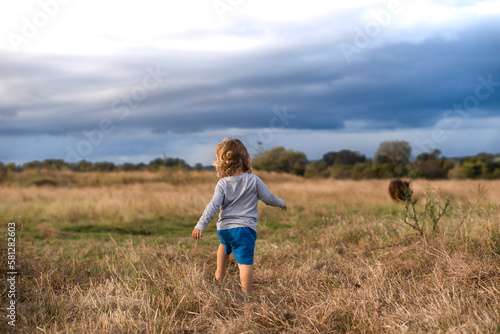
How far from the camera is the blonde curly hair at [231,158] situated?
4535 millimetres

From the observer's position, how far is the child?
14.5 feet

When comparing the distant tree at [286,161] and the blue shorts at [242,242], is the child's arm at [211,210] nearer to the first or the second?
the blue shorts at [242,242]

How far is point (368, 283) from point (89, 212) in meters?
9.72

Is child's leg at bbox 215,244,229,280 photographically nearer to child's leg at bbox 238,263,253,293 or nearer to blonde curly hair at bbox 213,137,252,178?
child's leg at bbox 238,263,253,293

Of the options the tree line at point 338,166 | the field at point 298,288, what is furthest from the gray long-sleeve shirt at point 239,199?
the tree line at point 338,166

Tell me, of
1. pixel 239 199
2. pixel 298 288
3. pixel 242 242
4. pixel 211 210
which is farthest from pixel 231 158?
pixel 298 288

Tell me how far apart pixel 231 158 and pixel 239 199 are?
1.39 ft

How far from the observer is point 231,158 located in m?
4.54

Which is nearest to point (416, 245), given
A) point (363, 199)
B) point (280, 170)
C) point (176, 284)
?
point (176, 284)

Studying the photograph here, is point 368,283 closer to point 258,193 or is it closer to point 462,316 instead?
point 462,316

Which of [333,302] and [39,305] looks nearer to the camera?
[333,302]

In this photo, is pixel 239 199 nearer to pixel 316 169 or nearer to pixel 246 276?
pixel 246 276

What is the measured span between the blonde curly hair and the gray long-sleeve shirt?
85 millimetres

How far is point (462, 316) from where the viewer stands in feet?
10.8
